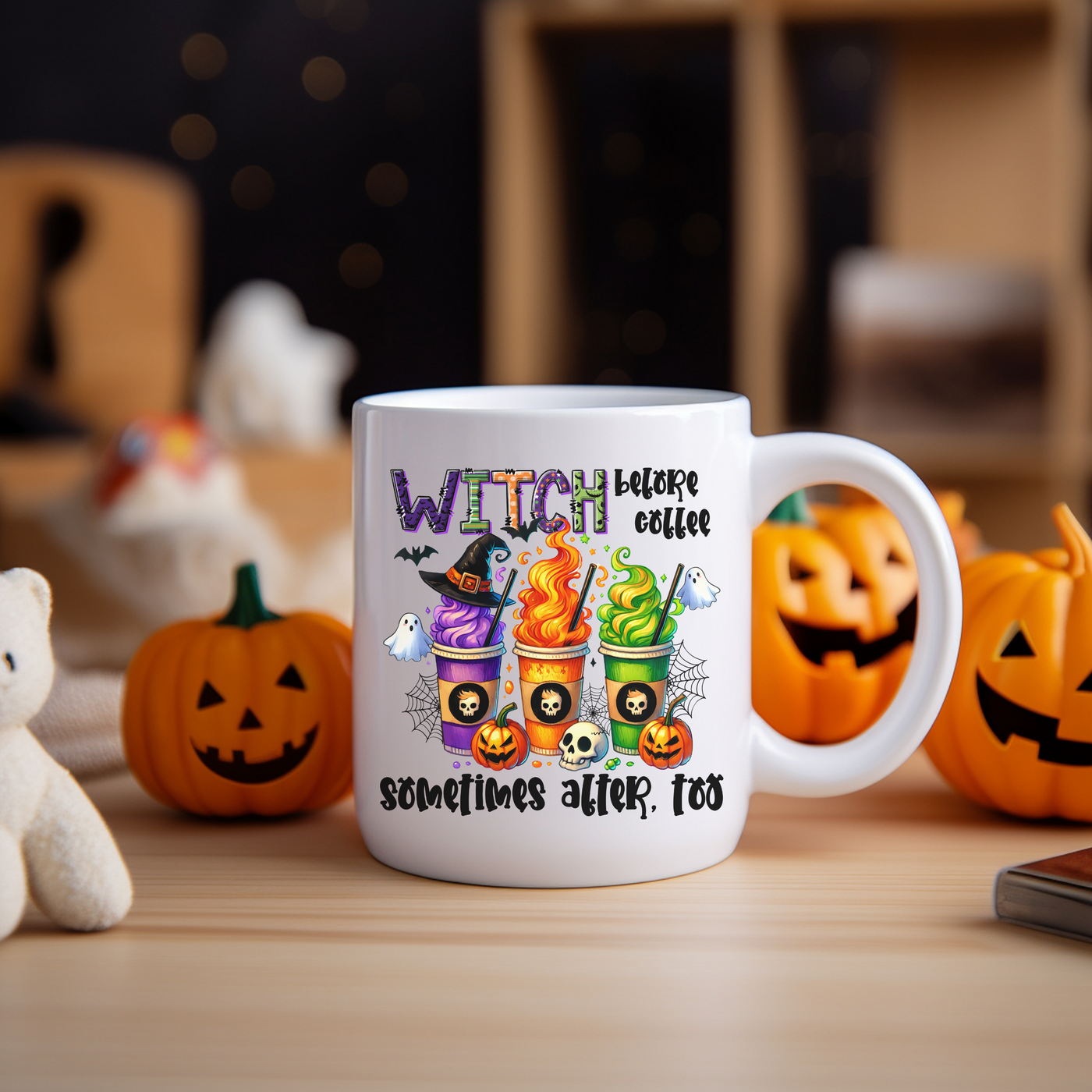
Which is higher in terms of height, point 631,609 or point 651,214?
point 651,214

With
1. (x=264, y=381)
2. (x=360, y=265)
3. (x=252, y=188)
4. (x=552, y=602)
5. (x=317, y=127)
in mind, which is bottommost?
(x=552, y=602)

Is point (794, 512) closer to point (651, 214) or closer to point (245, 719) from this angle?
point (245, 719)

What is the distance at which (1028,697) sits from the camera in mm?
518

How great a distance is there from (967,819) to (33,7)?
222cm

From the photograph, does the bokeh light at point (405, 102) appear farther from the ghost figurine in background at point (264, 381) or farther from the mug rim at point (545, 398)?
the mug rim at point (545, 398)

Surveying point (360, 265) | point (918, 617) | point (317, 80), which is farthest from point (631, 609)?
point (317, 80)

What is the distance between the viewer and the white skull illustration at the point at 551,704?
1.41 ft

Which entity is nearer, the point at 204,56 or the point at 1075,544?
the point at 1075,544

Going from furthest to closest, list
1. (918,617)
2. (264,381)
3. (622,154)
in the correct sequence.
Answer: (622,154)
(264,381)
(918,617)

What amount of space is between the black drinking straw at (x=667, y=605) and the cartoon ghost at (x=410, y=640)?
0.08 m

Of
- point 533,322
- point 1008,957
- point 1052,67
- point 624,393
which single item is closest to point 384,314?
point 533,322

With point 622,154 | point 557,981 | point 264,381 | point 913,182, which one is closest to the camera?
point 557,981

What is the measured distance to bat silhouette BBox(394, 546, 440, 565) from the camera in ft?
1.44

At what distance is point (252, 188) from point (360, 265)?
23 centimetres
